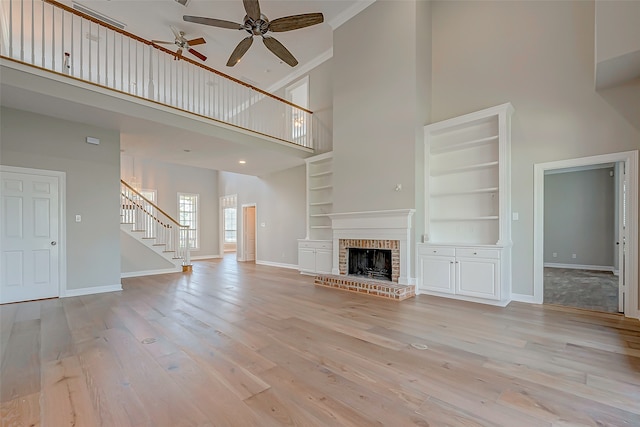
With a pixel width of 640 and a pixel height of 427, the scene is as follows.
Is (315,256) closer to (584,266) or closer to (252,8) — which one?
(252,8)

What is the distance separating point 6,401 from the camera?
1852mm

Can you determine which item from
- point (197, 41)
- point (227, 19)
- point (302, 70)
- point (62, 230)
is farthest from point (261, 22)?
point (62, 230)

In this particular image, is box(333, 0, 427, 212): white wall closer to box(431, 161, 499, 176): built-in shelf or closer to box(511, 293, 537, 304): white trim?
box(431, 161, 499, 176): built-in shelf

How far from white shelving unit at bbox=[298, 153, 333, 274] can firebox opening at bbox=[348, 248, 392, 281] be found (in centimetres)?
99

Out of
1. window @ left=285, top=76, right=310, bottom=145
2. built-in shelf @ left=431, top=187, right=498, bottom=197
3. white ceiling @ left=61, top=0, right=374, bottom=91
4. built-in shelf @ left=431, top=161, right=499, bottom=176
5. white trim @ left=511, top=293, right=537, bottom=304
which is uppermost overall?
white ceiling @ left=61, top=0, right=374, bottom=91

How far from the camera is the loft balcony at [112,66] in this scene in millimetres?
3855

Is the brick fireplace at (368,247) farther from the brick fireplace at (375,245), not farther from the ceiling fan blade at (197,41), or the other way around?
the ceiling fan blade at (197,41)

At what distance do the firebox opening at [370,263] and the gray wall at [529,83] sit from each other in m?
2.04

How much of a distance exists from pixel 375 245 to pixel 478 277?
1776mm

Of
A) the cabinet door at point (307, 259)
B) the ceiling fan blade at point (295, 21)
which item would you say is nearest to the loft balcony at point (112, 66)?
the ceiling fan blade at point (295, 21)

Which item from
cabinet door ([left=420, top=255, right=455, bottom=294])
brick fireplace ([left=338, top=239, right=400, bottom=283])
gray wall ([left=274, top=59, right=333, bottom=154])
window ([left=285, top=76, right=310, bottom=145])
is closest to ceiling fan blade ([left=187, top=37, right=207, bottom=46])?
window ([left=285, top=76, right=310, bottom=145])

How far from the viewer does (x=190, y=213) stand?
36.6ft

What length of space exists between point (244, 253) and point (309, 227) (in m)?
3.85

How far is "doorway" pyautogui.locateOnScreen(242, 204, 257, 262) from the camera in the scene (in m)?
10.1
